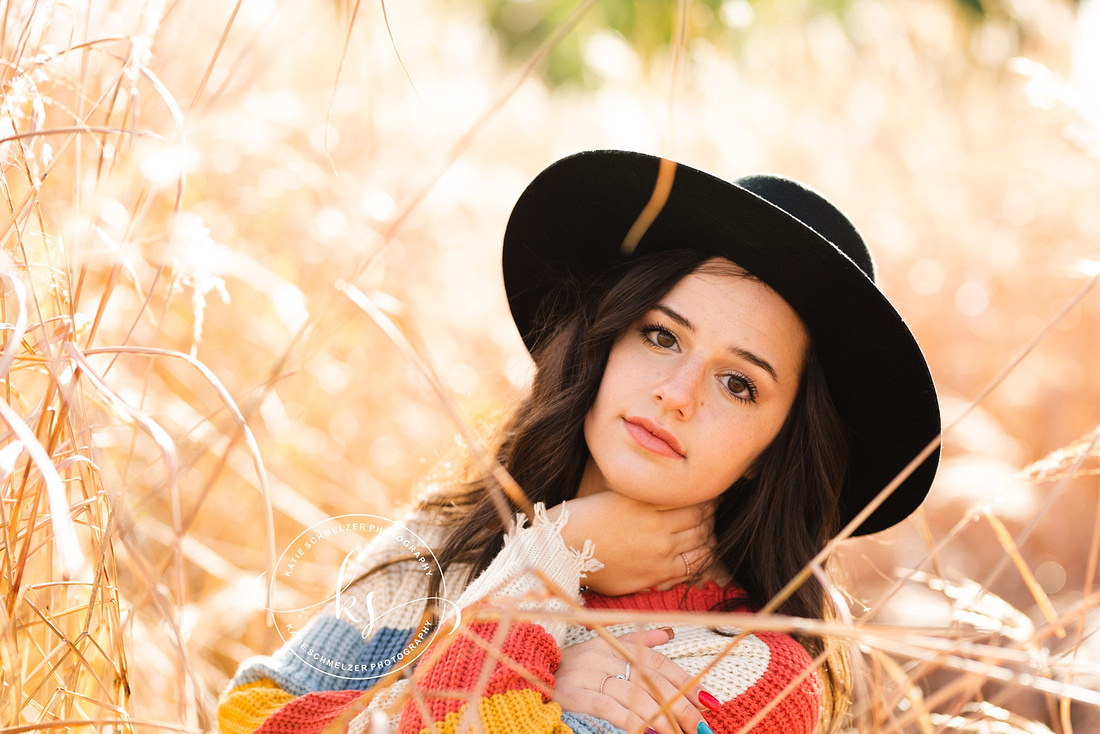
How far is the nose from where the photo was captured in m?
1.33

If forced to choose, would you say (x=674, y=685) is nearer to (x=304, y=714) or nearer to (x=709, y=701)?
(x=709, y=701)

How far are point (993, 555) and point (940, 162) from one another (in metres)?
1.62

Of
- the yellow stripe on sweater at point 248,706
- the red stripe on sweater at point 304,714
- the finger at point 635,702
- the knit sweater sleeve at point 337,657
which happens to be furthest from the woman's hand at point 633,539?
the yellow stripe on sweater at point 248,706

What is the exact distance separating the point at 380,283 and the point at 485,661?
4.80 feet

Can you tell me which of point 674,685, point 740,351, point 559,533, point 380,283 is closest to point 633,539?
point 559,533

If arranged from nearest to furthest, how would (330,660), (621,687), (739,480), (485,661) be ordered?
(485,661), (621,687), (330,660), (739,480)

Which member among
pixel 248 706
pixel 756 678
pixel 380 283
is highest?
pixel 380 283

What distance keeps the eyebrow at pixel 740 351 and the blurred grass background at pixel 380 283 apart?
1.07 ft

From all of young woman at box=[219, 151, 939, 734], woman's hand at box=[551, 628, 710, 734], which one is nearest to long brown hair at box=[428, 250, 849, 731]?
young woman at box=[219, 151, 939, 734]

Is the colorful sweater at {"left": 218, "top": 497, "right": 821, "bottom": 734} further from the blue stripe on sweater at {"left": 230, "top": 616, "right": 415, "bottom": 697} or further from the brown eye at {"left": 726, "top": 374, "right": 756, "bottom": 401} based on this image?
the brown eye at {"left": 726, "top": 374, "right": 756, "bottom": 401}

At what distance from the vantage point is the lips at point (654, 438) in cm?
134

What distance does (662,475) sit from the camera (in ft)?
4.40

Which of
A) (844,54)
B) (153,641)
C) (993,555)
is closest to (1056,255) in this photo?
(993,555)

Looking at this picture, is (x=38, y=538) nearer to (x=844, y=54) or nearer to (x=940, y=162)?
(x=940, y=162)
